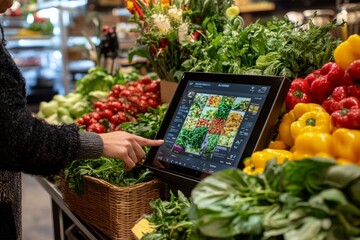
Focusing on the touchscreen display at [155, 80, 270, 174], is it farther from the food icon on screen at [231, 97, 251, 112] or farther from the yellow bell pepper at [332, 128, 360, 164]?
the yellow bell pepper at [332, 128, 360, 164]

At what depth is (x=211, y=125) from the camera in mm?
1579

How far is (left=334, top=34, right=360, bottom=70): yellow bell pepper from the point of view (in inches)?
58.1

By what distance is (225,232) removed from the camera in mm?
995

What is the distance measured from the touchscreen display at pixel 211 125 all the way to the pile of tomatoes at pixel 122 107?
2.67ft

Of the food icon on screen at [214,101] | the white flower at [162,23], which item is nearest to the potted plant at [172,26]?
the white flower at [162,23]

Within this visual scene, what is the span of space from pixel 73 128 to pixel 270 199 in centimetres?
69

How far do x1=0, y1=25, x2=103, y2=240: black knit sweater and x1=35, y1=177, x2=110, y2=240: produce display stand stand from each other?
50cm

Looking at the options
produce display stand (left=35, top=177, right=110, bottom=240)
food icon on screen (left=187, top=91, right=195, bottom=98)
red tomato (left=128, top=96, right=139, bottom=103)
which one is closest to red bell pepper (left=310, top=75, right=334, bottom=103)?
food icon on screen (left=187, top=91, right=195, bottom=98)

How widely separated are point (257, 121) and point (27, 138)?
2.28 feet

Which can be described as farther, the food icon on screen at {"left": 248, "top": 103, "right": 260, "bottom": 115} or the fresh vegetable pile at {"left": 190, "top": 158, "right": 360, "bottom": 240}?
the food icon on screen at {"left": 248, "top": 103, "right": 260, "bottom": 115}

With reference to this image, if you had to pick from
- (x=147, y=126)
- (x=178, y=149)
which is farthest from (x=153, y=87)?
(x=178, y=149)

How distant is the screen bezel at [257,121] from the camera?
141cm

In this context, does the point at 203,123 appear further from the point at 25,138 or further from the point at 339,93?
the point at 25,138

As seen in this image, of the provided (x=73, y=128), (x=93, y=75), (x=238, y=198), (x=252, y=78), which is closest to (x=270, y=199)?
(x=238, y=198)
